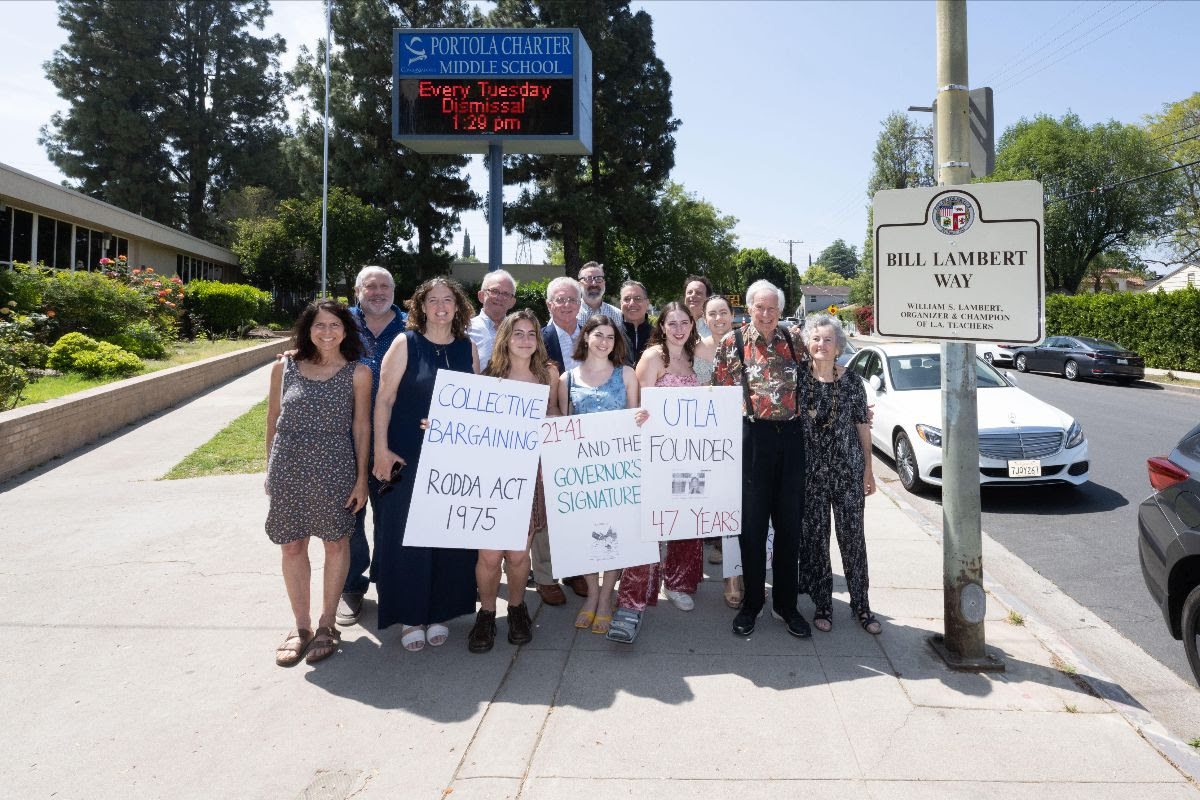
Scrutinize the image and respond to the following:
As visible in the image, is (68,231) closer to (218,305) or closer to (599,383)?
(218,305)

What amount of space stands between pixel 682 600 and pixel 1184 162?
2230 inches

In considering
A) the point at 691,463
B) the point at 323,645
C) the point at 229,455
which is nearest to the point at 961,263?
the point at 691,463

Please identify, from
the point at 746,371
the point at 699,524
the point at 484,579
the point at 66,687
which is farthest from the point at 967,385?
the point at 66,687

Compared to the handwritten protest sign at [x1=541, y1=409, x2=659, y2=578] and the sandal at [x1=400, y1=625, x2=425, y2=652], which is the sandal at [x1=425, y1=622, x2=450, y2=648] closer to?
the sandal at [x1=400, y1=625, x2=425, y2=652]

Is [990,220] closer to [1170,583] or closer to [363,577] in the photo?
[1170,583]

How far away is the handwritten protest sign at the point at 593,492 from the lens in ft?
13.4

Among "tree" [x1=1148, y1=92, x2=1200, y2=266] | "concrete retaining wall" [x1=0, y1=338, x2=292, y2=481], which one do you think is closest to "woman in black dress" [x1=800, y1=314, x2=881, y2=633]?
"concrete retaining wall" [x1=0, y1=338, x2=292, y2=481]

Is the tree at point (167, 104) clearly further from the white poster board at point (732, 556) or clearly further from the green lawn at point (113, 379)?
the white poster board at point (732, 556)

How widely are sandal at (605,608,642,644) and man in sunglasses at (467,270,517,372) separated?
79.4 inches

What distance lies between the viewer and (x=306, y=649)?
3961 mm

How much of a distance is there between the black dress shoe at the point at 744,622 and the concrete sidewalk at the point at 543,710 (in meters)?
0.07

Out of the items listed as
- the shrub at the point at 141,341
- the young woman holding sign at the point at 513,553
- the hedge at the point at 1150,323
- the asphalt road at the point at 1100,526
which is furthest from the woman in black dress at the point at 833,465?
the hedge at the point at 1150,323

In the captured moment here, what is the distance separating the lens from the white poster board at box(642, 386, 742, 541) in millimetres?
4184

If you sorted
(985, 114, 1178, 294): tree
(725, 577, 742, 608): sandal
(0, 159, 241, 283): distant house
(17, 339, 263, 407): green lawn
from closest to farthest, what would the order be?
(725, 577, 742, 608): sandal < (17, 339, 263, 407): green lawn < (0, 159, 241, 283): distant house < (985, 114, 1178, 294): tree
